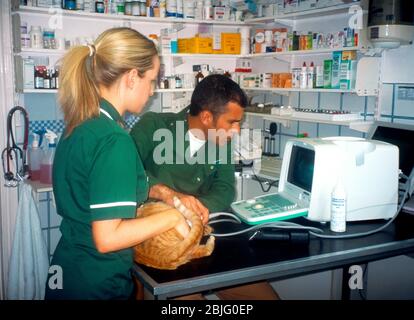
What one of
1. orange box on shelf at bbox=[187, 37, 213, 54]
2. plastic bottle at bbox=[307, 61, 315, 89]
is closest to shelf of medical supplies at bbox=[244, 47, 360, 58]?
plastic bottle at bbox=[307, 61, 315, 89]

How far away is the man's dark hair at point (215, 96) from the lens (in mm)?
2227

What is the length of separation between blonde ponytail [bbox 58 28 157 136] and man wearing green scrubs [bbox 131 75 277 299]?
2.80 feet

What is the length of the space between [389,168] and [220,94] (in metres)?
0.82

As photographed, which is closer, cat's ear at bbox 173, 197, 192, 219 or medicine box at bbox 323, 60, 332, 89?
cat's ear at bbox 173, 197, 192, 219

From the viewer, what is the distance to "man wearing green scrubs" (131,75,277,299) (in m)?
2.23

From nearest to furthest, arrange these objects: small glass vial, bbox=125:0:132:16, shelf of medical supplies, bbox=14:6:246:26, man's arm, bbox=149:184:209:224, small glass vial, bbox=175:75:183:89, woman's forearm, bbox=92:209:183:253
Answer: woman's forearm, bbox=92:209:183:253
man's arm, bbox=149:184:209:224
shelf of medical supplies, bbox=14:6:246:26
small glass vial, bbox=125:0:132:16
small glass vial, bbox=175:75:183:89

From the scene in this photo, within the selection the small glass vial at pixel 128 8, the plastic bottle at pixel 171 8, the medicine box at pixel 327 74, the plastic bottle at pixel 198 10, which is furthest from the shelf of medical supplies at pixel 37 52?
the medicine box at pixel 327 74

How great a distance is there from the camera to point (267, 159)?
3746 mm

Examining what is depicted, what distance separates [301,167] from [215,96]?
1.79 feet

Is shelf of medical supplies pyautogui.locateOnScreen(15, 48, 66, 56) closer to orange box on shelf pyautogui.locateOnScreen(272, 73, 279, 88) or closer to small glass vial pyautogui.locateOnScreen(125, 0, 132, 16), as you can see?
small glass vial pyautogui.locateOnScreen(125, 0, 132, 16)

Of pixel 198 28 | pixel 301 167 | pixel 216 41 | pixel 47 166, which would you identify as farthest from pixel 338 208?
pixel 198 28

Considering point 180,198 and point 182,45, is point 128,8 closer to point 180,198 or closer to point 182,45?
point 182,45

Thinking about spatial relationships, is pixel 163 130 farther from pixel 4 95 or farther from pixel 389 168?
pixel 4 95
